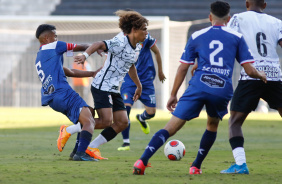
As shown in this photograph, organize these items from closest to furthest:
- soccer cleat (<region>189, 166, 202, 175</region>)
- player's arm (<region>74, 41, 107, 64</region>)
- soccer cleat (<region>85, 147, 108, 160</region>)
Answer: soccer cleat (<region>189, 166, 202, 175</region>) < player's arm (<region>74, 41, 107, 64</region>) < soccer cleat (<region>85, 147, 108, 160</region>)

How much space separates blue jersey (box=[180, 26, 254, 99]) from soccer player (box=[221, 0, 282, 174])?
1.73 feet

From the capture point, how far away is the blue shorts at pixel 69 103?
24.1ft

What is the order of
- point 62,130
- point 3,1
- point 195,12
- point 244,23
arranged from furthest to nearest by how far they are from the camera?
point 3,1 < point 195,12 < point 62,130 < point 244,23

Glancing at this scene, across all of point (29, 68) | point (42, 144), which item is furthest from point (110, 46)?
point (29, 68)

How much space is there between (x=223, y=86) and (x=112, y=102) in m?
2.45

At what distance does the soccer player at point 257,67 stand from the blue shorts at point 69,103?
2.00 m

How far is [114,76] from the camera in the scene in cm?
772

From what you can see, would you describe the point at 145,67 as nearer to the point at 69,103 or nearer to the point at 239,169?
the point at 69,103

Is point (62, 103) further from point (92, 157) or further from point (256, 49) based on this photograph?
point (256, 49)

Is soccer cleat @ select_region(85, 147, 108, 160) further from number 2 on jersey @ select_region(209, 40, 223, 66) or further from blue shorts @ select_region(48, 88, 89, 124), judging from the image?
number 2 on jersey @ select_region(209, 40, 223, 66)

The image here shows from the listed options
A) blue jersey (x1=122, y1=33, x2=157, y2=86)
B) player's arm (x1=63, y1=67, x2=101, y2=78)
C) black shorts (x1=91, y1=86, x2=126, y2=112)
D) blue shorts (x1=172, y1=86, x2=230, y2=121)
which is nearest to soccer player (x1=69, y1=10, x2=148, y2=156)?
black shorts (x1=91, y1=86, x2=126, y2=112)

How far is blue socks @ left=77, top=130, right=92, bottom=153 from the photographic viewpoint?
7254 millimetres

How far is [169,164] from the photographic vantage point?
23.3 ft

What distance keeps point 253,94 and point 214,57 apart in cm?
86
